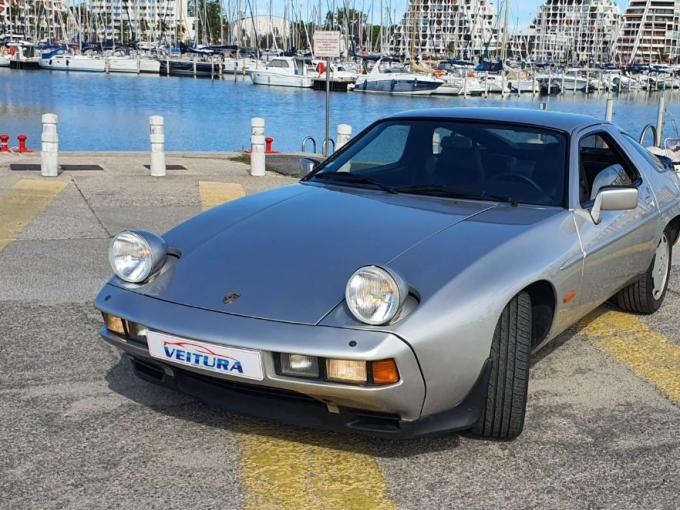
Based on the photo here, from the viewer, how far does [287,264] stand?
3.97m

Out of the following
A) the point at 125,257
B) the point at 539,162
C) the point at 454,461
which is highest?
the point at 539,162

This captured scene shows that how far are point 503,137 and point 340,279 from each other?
1744mm

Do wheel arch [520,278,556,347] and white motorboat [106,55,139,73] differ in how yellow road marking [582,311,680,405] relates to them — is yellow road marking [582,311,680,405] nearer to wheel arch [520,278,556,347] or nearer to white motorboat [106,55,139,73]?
wheel arch [520,278,556,347]

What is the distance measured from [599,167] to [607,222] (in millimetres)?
668

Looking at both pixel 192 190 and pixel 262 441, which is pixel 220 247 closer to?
pixel 262 441

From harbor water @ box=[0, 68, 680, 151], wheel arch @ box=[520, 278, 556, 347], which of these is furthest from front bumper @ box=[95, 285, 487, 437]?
harbor water @ box=[0, 68, 680, 151]

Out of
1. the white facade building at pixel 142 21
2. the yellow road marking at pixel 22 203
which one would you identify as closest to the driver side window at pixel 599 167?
the yellow road marking at pixel 22 203

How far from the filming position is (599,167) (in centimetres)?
549

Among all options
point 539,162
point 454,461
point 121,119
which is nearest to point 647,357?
point 539,162

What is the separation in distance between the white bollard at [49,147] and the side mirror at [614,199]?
30.3 ft

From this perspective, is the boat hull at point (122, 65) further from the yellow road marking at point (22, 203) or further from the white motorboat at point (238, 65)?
the yellow road marking at point (22, 203)

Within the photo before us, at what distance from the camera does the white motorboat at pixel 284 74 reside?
6788 centimetres

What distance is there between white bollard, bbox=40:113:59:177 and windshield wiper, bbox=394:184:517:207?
339 inches

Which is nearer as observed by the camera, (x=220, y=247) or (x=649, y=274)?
(x=220, y=247)
